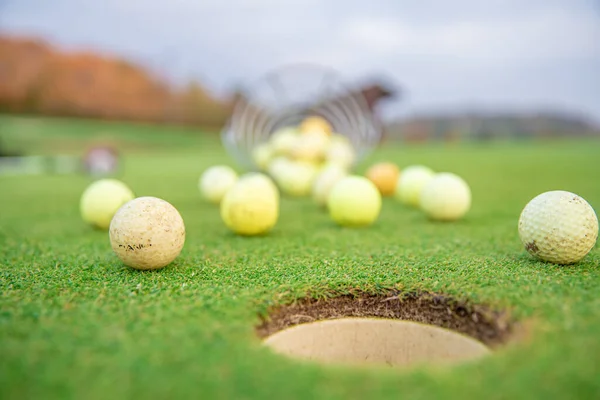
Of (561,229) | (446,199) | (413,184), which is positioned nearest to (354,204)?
(446,199)

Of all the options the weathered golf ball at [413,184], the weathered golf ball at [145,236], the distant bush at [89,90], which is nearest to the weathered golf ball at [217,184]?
the weathered golf ball at [413,184]

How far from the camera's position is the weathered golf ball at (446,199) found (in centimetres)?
548

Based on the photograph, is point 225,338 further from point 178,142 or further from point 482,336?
point 178,142

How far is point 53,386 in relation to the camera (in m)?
1.89

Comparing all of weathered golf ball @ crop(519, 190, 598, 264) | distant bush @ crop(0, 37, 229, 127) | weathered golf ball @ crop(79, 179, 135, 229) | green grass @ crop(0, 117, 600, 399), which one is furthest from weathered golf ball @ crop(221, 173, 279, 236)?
distant bush @ crop(0, 37, 229, 127)

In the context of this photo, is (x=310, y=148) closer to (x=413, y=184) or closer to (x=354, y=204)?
(x=413, y=184)

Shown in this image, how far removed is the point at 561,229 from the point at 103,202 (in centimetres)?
428

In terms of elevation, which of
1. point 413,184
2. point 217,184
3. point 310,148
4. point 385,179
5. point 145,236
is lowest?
point 145,236

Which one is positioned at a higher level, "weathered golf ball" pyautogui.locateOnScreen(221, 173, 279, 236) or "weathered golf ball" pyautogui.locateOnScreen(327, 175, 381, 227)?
"weathered golf ball" pyautogui.locateOnScreen(327, 175, 381, 227)

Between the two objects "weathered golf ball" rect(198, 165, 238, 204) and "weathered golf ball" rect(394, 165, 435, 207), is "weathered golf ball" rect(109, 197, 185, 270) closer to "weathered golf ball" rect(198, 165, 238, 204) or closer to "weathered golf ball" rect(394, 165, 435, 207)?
"weathered golf ball" rect(198, 165, 238, 204)

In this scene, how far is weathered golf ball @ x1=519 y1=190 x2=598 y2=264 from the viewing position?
11.0 ft

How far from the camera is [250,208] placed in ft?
15.9

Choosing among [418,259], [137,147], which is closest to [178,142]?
[137,147]

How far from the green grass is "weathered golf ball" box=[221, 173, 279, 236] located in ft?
0.53
